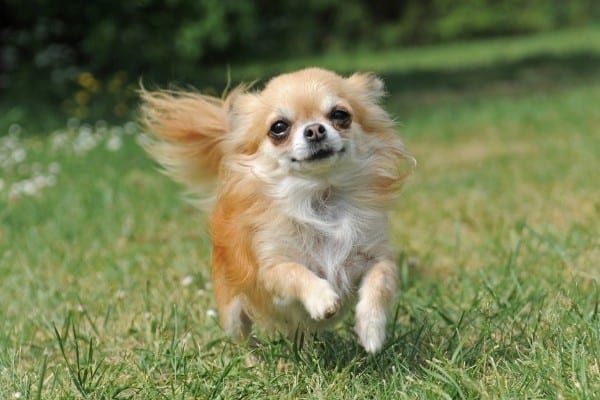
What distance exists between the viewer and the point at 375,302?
2664 mm

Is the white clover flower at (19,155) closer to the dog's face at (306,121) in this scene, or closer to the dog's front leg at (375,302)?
the dog's face at (306,121)

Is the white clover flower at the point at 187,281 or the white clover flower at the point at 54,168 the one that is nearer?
the white clover flower at the point at 187,281

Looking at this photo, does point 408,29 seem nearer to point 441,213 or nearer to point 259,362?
point 441,213

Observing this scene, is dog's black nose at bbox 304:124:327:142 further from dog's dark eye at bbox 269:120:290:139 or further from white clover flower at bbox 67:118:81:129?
white clover flower at bbox 67:118:81:129

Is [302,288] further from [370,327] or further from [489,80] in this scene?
[489,80]

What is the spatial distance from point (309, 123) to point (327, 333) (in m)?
0.82

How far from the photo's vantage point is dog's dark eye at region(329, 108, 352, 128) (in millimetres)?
2850

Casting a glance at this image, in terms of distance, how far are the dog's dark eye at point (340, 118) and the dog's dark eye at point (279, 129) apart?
14 centimetres

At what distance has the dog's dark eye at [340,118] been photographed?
9.35 feet

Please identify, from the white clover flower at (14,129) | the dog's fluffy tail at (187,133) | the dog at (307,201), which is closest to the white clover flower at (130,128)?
the white clover flower at (14,129)

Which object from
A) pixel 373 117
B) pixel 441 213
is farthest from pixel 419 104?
pixel 373 117

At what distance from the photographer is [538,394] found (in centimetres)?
234

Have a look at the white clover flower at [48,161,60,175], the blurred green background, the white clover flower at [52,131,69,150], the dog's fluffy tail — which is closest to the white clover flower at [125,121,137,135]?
the blurred green background

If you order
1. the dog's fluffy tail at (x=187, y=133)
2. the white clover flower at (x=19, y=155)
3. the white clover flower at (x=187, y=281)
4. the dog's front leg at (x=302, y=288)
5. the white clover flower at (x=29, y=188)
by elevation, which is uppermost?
the dog's fluffy tail at (x=187, y=133)
